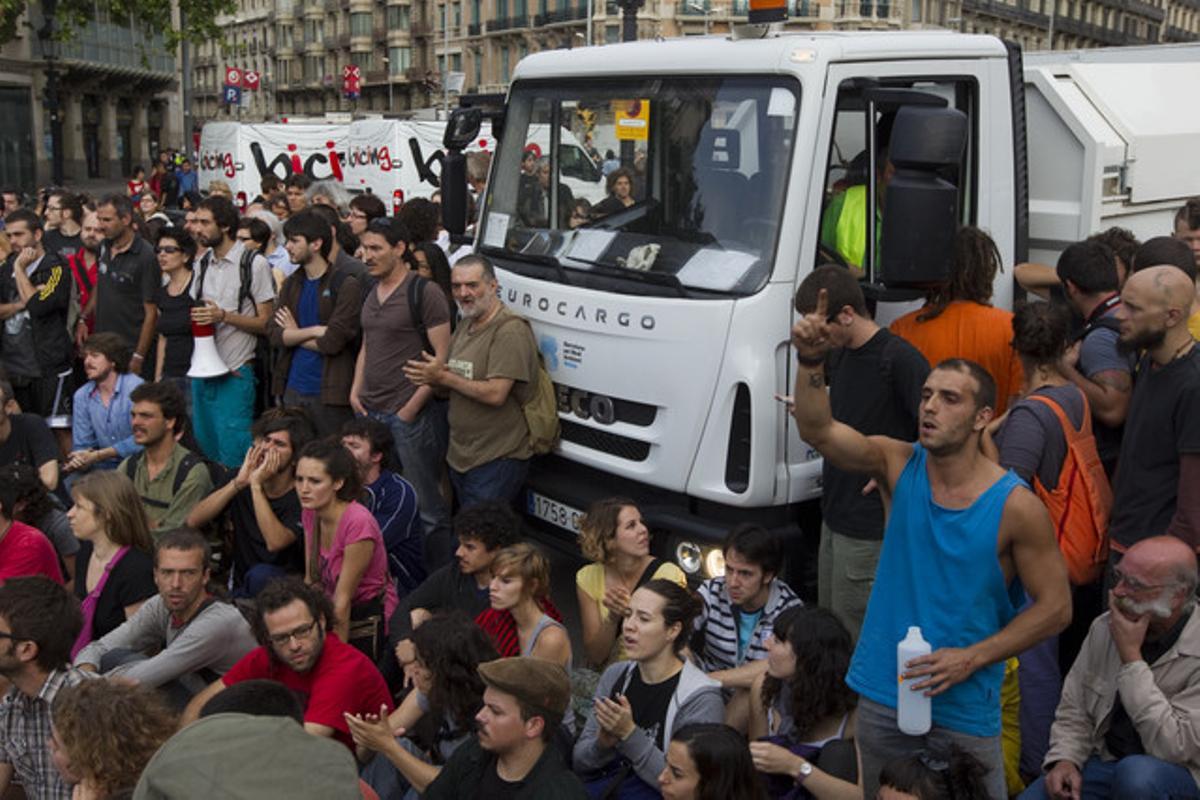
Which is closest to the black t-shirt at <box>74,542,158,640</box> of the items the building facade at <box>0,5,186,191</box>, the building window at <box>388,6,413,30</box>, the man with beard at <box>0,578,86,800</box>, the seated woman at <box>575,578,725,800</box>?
the man with beard at <box>0,578,86,800</box>

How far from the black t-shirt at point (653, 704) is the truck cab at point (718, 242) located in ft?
3.76

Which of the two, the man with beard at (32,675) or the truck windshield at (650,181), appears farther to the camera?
the truck windshield at (650,181)

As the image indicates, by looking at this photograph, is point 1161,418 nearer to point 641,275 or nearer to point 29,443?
point 641,275

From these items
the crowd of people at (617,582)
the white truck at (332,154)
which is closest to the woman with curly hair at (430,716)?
the crowd of people at (617,582)

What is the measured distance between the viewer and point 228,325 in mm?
8383

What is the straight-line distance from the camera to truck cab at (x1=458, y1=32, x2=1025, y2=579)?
18.3ft

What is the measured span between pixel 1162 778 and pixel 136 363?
23.3 ft

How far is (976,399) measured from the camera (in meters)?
3.69

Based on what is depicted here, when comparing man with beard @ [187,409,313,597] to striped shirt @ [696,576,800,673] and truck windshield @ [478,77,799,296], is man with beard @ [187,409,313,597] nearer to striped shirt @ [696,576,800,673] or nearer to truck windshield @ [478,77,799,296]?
truck windshield @ [478,77,799,296]

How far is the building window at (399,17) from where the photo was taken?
101 meters

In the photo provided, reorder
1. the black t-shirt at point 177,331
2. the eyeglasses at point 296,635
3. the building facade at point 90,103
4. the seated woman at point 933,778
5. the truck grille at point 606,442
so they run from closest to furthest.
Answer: the seated woman at point 933,778
the eyeglasses at point 296,635
the truck grille at point 606,442
the black t-shirt at point 177,331
the building facade at point 90,103

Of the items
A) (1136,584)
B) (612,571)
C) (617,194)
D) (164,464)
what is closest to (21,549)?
(164,464)

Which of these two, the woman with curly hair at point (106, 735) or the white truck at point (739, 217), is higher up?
the white truck at point (739, 217)

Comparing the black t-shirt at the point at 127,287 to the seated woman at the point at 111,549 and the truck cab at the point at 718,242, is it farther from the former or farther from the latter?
the truck cab at the point at 718,242
